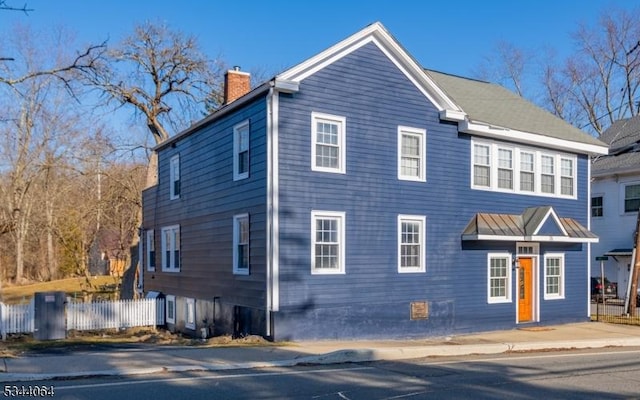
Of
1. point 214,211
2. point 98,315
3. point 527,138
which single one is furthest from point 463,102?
point 98,315

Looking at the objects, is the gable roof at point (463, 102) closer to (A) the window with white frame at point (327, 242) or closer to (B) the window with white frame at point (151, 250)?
(A) the window with white frame at point (327, 242)

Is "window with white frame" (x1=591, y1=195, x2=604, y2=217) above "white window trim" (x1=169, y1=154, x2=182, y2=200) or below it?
below

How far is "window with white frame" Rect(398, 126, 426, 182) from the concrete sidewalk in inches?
193

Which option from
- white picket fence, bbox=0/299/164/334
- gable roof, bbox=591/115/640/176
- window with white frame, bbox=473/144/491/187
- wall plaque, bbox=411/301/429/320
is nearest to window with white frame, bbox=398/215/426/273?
wall plaque, bbox=411/301/429/320

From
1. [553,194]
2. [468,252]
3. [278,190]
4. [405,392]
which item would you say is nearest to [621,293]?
[553,194]

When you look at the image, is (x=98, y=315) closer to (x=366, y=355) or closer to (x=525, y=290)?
(x=366, y=355)

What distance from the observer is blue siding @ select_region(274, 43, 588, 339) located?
54.7ft

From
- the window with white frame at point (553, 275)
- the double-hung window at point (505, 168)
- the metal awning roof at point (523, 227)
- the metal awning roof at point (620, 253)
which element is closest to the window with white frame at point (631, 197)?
the metal awning roof at point (620, 253)

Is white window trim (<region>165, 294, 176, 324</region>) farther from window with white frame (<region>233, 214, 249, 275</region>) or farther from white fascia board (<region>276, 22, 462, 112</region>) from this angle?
white fascia board (<region>276, 22, 462, 112</region>)

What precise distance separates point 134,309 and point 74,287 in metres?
25.1

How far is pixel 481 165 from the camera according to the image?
68.4ft

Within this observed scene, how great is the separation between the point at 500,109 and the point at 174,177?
40.3ft

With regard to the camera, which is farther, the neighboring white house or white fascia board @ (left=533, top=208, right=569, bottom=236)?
the neighboring white house

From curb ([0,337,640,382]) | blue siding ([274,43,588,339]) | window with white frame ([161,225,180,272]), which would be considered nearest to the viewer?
curb ([0,337,640,382])
